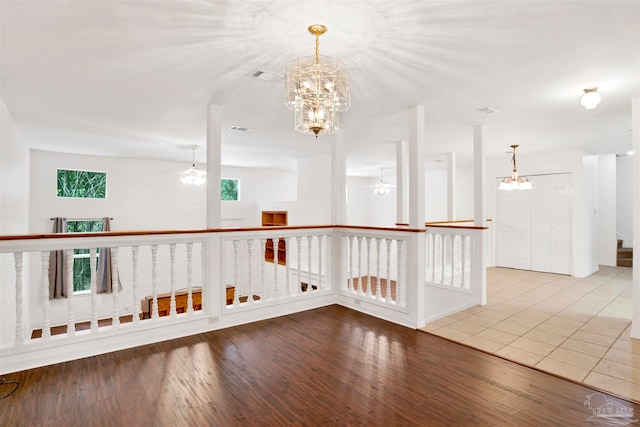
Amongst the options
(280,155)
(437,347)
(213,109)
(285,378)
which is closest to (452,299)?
(437,347)

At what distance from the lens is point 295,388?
238 centimetres

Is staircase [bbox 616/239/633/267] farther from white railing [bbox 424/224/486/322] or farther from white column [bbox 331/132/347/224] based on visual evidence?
white column [bbox 331/132/347/224]

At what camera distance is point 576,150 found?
6539 mm

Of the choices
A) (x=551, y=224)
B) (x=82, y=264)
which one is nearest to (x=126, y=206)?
(x=82, y=264)

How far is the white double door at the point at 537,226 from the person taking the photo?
6.76 meters

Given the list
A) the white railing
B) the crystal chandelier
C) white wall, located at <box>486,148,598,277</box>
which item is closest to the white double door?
white wall, located at <box>486,148,598,277</box>

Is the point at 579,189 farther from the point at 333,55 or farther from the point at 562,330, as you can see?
the point at 333,55

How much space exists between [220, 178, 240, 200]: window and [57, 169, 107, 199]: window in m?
2.69

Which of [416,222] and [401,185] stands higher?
[401,185]

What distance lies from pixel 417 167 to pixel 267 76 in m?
1.84

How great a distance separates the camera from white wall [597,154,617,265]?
7516 mm

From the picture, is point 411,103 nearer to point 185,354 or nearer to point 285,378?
→ point 285,378

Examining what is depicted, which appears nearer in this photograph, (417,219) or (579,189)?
(417,219)

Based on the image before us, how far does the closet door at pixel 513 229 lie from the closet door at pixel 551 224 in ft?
0.44
